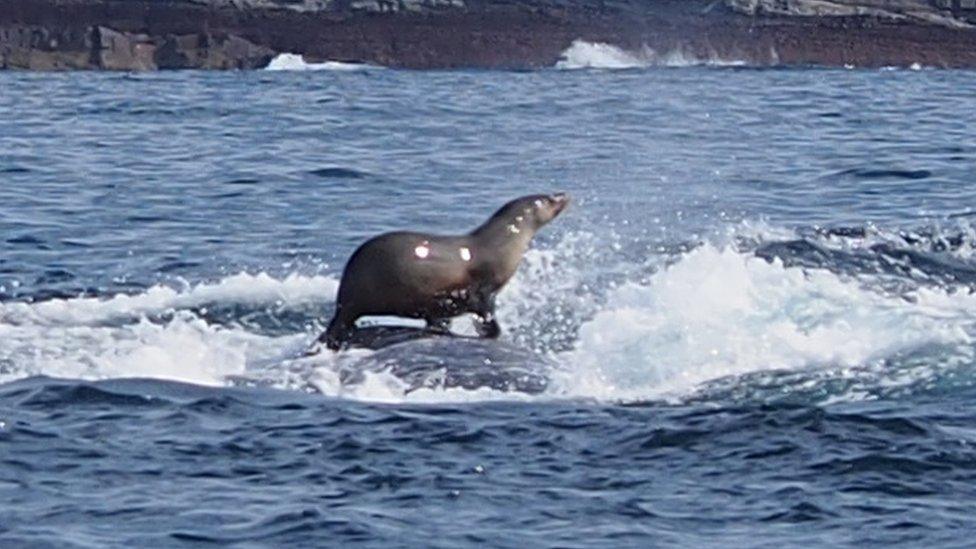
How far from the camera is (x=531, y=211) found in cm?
1538

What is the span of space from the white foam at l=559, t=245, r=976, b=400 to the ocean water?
0.03 m

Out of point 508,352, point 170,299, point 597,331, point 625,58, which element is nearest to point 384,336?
point 508,352

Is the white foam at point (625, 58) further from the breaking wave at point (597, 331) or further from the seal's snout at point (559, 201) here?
the seal's snout at point (559, 201)

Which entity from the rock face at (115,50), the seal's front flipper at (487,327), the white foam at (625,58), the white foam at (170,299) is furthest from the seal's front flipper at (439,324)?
the rock face at (115,50)

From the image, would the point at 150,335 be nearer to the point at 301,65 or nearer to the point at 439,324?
the point at 439,324

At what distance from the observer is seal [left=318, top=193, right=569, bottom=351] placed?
46.7 ft

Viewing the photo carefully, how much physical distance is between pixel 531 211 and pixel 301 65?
36.9 meters

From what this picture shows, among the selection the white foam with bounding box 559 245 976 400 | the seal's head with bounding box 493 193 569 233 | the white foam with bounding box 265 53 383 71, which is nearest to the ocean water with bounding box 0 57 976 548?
the white foam with bounding box 559 245 976 400

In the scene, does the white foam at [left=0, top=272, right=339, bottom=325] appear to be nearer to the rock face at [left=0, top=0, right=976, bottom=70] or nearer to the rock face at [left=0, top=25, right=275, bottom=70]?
the rock face at [left=0, top=25, right=275, bottom=70]

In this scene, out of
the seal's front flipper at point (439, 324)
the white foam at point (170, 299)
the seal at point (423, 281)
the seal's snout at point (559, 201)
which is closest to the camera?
the seal at point (423, 281)

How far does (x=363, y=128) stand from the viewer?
31125 mm

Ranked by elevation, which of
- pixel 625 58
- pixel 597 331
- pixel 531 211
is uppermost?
pixel 531 211

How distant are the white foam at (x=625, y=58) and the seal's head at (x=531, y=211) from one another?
119ft

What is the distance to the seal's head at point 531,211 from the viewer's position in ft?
49.8
